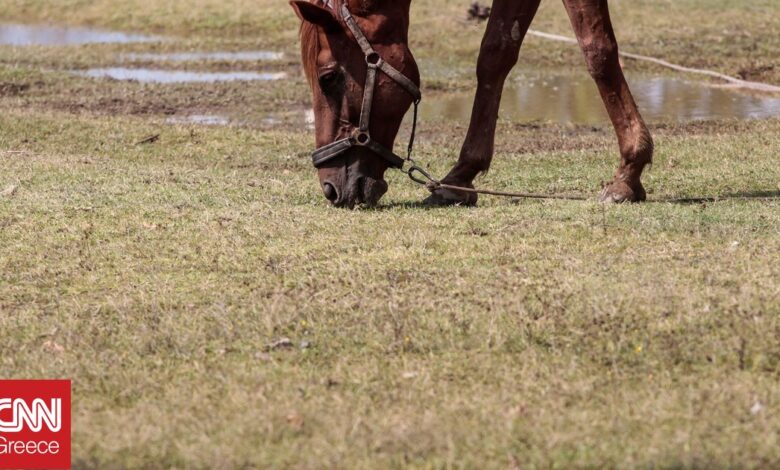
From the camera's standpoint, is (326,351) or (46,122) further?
(46,122)

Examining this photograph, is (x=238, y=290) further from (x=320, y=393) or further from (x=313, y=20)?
(x=313, y=20)

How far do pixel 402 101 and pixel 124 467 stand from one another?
3592 millimetres

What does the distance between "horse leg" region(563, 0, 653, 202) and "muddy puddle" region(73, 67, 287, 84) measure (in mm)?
9833

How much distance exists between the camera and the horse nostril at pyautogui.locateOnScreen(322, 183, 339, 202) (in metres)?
7.09

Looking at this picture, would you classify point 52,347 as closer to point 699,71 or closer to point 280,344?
point 280,344

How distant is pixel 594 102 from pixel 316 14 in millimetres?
8488

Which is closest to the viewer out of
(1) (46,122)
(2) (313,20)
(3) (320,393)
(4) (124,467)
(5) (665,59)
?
(4) (124,467)

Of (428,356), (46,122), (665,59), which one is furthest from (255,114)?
(428,356)

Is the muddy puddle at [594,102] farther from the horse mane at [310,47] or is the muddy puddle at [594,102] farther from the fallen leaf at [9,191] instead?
the horse mane at [310,47]

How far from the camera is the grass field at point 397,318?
4043 mm

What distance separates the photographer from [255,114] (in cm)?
1398

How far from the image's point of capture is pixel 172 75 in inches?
698

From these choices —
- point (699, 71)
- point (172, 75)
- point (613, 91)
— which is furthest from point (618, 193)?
point (172, 75)

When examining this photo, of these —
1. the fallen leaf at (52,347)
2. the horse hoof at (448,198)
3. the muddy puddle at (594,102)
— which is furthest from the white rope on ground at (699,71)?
the fallen leaf at (52,347)
